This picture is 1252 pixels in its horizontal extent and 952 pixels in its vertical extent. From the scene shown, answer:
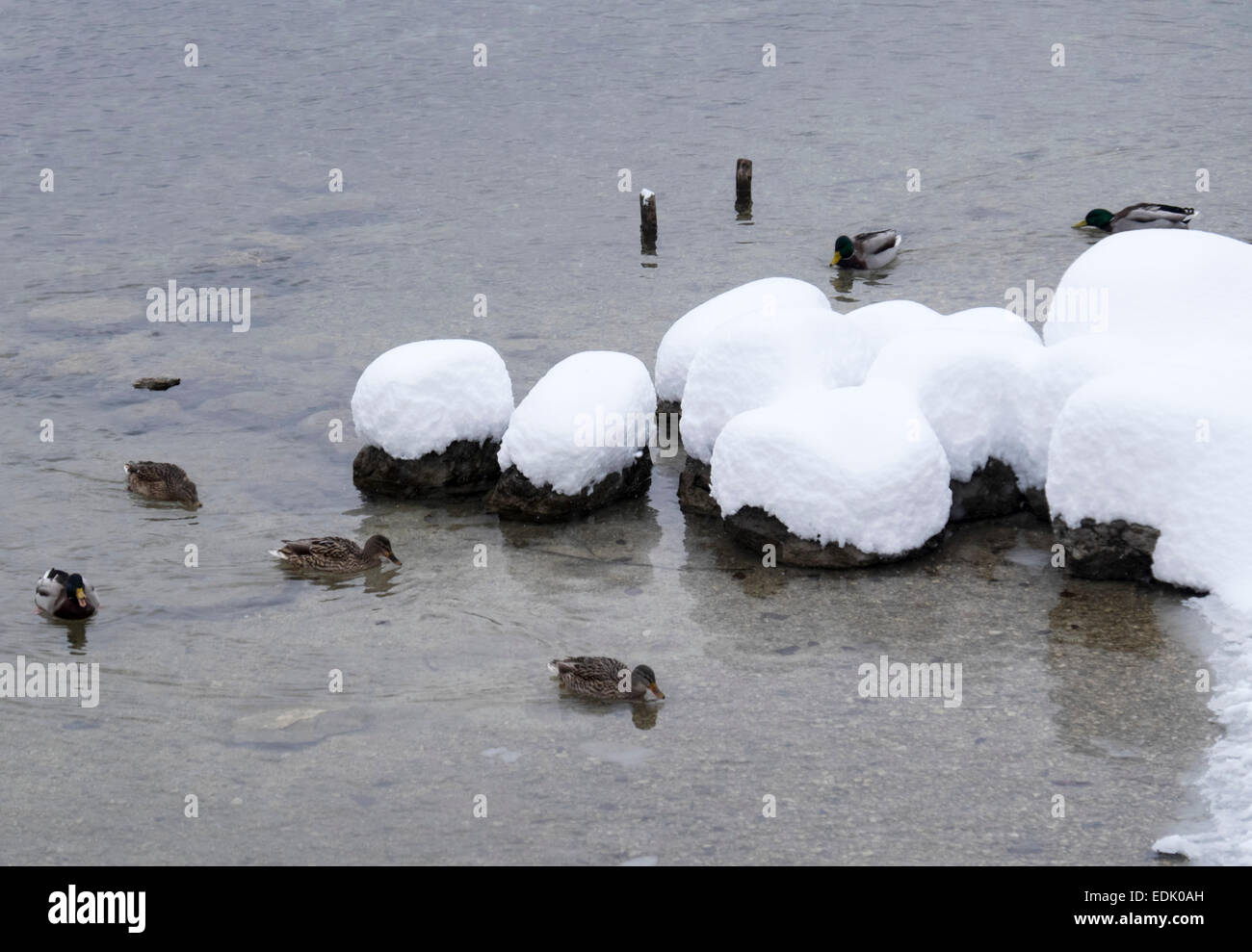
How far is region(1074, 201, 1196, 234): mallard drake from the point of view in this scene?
2305cm

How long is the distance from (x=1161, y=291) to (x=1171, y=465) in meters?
2.44

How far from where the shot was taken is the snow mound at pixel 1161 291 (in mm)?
13523

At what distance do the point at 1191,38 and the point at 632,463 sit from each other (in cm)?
2907

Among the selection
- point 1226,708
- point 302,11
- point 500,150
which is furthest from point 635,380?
point 302,11

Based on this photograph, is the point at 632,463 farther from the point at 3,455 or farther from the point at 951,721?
the point at 3,455

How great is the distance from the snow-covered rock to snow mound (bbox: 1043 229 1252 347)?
14.1ft

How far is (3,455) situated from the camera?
55.9 feet

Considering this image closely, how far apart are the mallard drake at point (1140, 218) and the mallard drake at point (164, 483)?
49.7 ft

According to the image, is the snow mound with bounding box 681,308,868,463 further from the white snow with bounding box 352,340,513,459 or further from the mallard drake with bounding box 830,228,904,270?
the mallard drake with bounding box 830,228,904,270

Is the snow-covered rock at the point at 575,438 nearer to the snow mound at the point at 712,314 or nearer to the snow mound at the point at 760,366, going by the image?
the snow mound at the point at 760,366

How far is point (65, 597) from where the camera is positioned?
1255cm

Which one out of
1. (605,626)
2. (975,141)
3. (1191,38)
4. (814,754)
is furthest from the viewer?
(1191,38)

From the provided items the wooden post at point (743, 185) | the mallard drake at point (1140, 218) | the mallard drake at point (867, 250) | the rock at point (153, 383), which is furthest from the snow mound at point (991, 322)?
the wooden post at point (743, 185)

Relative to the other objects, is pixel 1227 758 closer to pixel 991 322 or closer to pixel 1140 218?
pixel 991 322
